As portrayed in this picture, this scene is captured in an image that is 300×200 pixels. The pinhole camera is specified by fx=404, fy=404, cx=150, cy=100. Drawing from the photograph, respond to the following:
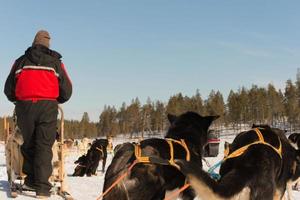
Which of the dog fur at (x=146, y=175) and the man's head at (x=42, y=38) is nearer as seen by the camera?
the dog fur at (x=146, y=175)

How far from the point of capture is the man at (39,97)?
480cm

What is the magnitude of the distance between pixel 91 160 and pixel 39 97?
444 inches

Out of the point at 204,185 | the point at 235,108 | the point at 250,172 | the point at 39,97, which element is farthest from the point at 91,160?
the point at 235,108

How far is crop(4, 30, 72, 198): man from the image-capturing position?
4.80m

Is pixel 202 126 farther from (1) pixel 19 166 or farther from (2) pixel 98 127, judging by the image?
(2) pixel 98 127

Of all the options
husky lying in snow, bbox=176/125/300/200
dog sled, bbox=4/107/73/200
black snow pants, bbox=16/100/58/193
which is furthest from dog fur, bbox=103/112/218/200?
dog sled, bbox=4/107/73/200

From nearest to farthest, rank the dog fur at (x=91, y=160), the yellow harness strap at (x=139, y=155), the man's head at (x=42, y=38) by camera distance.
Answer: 1. the yellow harness strap at (x=139, y=155)
2. the man's head at (x=42, y=38)
3. the dog fur at (x=91, y=160)

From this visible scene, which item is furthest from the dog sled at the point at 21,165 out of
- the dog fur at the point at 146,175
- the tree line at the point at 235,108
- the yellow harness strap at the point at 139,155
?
the tree line at the point at 235,108

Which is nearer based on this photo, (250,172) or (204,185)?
(204,185)

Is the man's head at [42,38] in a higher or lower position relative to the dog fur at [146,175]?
higher

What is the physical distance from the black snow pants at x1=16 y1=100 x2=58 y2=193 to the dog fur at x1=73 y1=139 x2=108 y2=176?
405 inches

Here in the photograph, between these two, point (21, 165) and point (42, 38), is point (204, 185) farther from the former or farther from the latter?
point (21, 165)

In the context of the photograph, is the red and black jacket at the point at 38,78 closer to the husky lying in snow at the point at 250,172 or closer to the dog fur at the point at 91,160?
the husky lying in snow at the point at 250,172

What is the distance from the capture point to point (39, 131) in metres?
4.86
